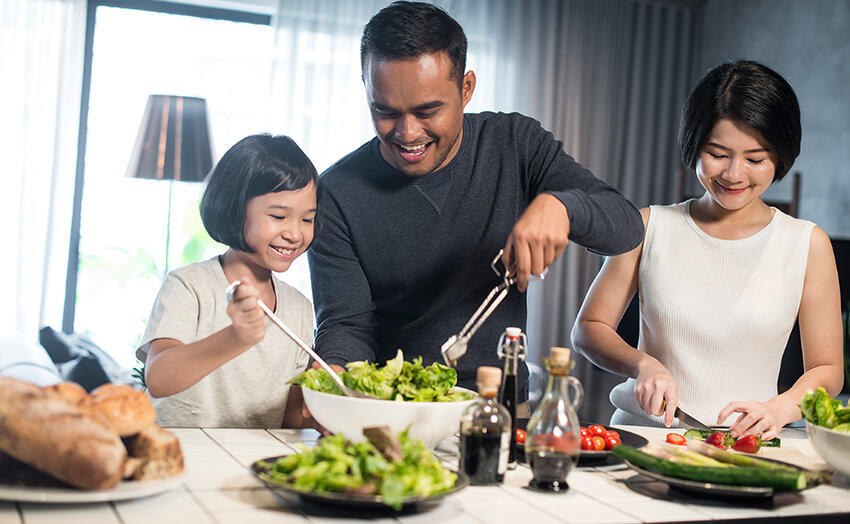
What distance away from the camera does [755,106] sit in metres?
1.71

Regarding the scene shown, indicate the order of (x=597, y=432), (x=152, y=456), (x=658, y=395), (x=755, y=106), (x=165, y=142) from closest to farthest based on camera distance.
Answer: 1. (x=152, y=456)
2. (x=597, y=432)
3. (x=658, y=395)
4. (x=755, y=106)
5. (x=165, y=142)

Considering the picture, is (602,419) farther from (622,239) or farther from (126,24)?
(126,24)

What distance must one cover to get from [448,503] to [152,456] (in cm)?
38

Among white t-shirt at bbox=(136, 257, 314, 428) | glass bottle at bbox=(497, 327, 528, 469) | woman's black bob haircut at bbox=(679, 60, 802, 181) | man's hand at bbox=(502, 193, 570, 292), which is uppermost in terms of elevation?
woman's black bob haircut at bbox=(679, 60, 802, 181)

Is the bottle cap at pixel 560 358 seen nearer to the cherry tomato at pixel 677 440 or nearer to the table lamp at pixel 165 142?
the cherry tomato at pixel 677 440

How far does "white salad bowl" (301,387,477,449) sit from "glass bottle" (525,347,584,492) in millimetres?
152

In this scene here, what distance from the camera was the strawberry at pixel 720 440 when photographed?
4.80 ft

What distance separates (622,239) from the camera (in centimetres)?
156

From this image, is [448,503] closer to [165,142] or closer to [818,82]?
[165,142]

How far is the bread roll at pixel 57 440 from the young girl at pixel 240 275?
0.65m

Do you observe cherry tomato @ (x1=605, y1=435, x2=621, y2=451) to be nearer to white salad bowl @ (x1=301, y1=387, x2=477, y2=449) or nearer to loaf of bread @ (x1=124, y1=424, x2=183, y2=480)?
white salad bowl @ (x1=301, y1=387, x2=477, y2=449)

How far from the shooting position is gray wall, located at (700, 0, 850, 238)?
13.8 feet

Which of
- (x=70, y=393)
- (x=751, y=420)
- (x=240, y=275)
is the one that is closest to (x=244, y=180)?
(x=240, y=275)

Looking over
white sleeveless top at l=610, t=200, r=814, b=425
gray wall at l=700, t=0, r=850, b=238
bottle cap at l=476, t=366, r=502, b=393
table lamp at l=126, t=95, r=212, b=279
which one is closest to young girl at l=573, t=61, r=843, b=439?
white sleeveless top at l=610, t=200, r=814, b=425
